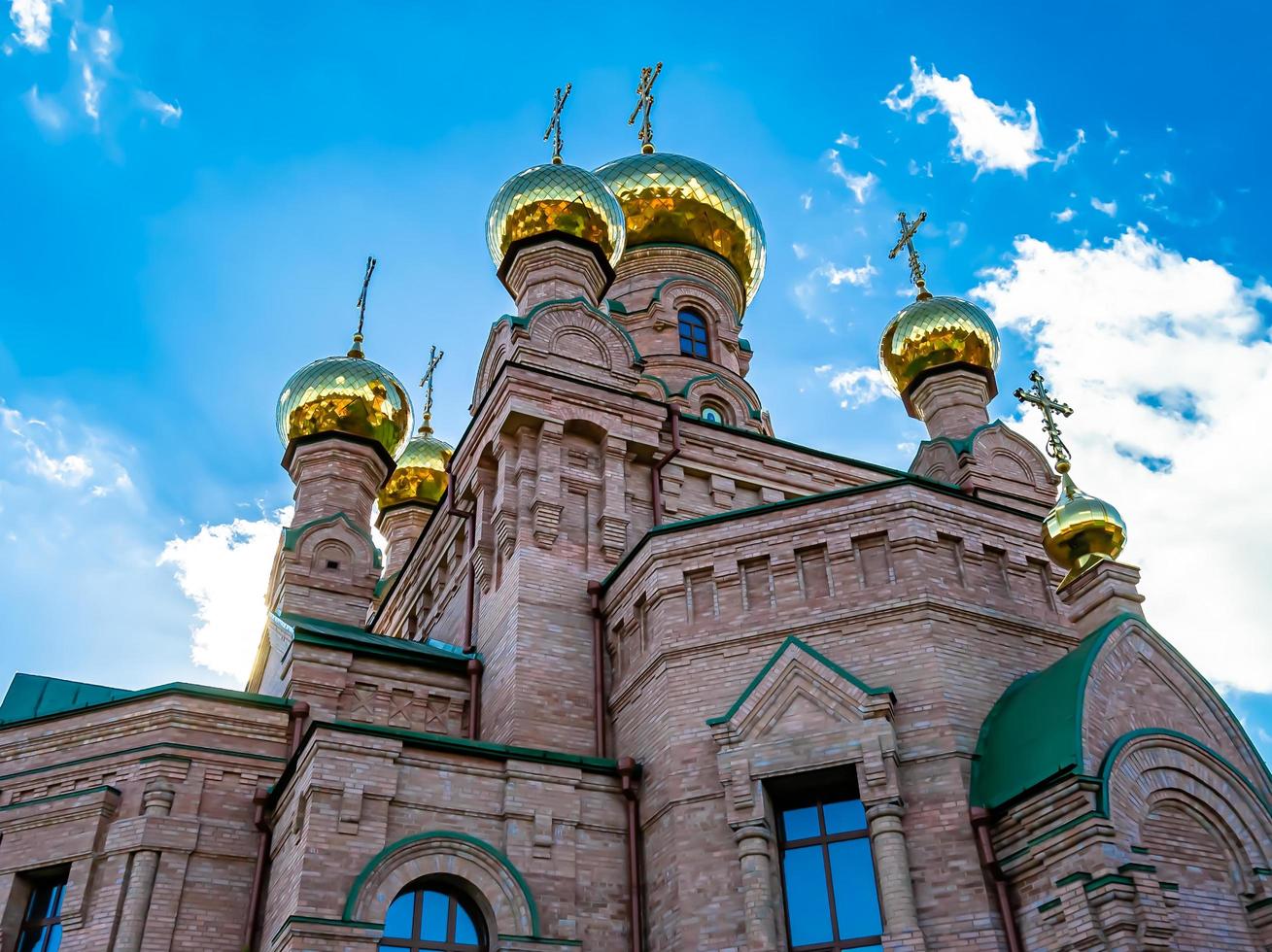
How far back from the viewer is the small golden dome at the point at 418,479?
21.4m

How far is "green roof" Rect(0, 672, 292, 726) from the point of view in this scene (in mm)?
10477

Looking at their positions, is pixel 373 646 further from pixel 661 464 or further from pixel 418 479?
pixel 418 479

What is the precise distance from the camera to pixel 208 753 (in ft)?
33.4

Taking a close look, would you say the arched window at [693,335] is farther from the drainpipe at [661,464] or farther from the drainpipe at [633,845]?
the drainpipe at [633,845]

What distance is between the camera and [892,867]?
816cm

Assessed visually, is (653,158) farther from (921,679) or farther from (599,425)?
(921,679)

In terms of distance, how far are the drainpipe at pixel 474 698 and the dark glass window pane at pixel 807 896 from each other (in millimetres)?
3392

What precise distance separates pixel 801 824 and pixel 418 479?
13720mm

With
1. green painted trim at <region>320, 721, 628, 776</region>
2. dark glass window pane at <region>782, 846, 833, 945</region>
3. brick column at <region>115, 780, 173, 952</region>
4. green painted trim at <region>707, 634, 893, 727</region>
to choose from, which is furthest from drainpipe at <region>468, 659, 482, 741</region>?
dark glass window pane at <region>782, 846, 833, 945</region>

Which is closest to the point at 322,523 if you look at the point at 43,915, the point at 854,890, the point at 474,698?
the point at 474,698

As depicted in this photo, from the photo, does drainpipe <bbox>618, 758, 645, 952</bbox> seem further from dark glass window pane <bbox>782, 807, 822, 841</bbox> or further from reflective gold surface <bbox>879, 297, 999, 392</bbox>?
reflective gold surface <bbox>879, 297, 999, 392</bbox>

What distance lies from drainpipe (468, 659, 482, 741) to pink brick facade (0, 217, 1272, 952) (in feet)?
0.13

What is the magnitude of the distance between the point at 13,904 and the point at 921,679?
7.21m

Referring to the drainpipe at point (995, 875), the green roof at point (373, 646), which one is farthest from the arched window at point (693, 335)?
the drainpipe at point (995, 875)
